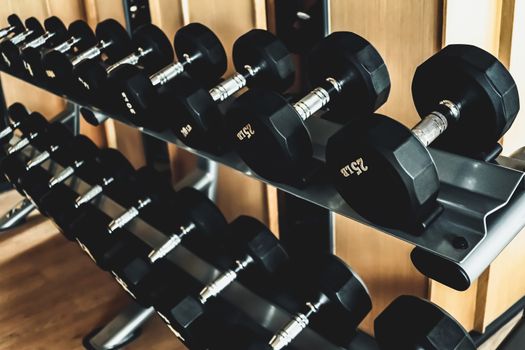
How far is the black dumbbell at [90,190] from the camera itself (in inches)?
66.4

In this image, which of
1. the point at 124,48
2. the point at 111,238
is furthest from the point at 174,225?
the point at 124,48

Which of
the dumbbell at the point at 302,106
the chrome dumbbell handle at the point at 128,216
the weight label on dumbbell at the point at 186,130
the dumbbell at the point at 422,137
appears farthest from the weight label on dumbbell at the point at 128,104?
the dumbbell at the point at 422,137

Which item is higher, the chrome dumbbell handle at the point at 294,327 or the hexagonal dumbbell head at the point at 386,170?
the hexagonal dumbbell head at the point at 386,170

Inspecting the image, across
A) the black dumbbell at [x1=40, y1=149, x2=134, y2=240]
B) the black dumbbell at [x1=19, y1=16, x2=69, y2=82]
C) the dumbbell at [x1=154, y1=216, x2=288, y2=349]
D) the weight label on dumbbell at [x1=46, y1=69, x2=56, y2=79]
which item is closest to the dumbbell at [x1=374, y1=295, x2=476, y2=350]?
the dumbbell at [x1=154, y1=216, x2=288, y2=349]

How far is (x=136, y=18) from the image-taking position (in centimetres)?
186

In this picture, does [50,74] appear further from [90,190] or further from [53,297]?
[53,297]

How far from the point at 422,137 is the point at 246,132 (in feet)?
0.88

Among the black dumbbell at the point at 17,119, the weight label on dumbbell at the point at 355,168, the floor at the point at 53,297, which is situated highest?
the weight label on dumbbell at the point at 355,168

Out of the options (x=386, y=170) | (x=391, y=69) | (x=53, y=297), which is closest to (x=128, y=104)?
(x=391, y=69)

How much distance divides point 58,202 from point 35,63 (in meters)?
0.39

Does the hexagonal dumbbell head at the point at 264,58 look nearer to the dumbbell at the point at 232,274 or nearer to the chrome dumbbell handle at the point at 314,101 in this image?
the chrome dumbbell handle at the point at 314,101

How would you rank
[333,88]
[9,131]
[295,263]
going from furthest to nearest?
[9,131] < [295,263] < [333,88]

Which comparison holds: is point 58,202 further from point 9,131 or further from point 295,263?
point 295,263

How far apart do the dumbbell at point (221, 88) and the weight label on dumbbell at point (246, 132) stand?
0.49ft
